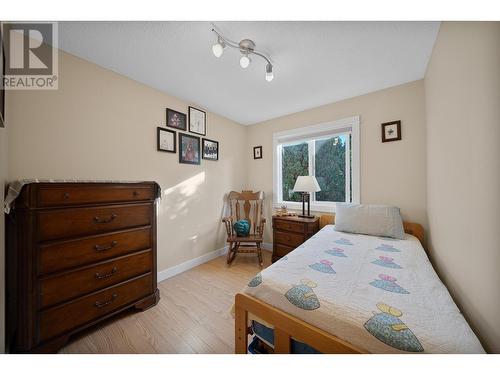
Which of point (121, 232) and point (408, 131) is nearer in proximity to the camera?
point (121, 232)

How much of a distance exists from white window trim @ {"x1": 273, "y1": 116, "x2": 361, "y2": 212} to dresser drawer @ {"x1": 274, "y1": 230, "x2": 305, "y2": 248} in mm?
573

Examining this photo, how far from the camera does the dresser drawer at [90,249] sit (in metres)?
1.14

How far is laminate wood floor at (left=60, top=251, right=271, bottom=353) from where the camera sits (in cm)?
125

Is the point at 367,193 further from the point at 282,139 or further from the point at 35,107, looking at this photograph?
the point at 35,107

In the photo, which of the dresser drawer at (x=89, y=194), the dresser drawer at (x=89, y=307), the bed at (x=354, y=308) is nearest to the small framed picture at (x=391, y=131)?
the bed at (x=354, y=308)

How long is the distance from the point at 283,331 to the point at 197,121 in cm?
257

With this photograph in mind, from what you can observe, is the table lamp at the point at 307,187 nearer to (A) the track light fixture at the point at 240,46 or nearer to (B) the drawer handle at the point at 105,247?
(A) the track light fixture at the point at 240,46

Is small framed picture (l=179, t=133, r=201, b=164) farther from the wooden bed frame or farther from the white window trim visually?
the wooden bed frame

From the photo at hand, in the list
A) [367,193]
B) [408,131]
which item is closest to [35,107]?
[367,193]

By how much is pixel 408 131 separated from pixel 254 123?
7.36ft

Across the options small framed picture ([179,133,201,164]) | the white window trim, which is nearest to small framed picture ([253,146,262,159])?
the white window trim

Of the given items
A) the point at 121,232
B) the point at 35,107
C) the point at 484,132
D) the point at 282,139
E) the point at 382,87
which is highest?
the point at 382,87
